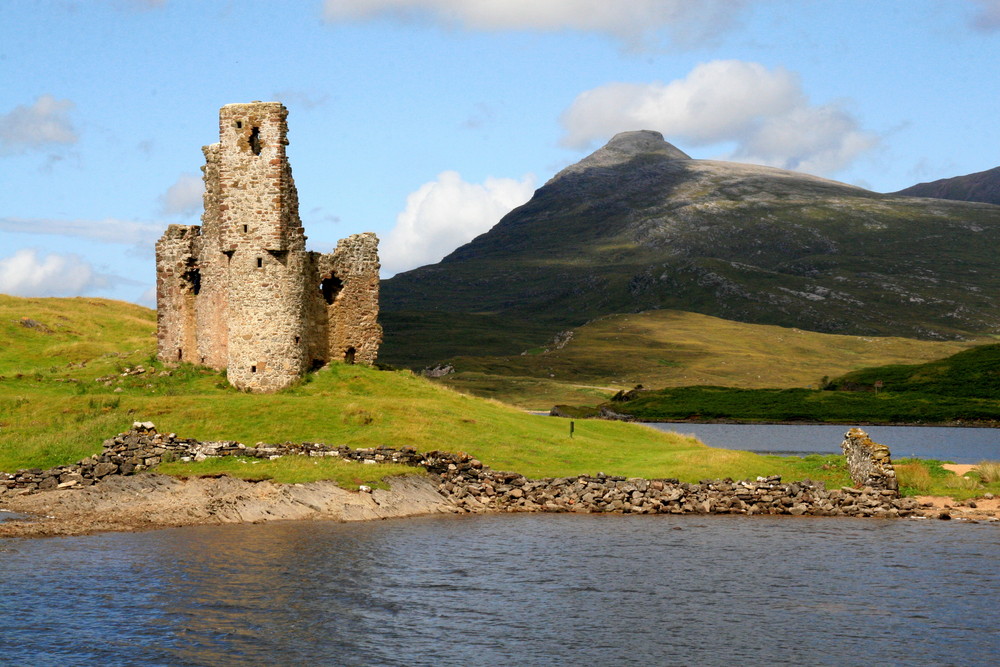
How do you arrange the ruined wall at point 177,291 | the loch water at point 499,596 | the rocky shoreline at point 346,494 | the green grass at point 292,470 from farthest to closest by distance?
the ruined wall at point 177,291 → the green grass at point 292,470 → the rocky shoreline at point 346,494 → the loch water at point 499,596

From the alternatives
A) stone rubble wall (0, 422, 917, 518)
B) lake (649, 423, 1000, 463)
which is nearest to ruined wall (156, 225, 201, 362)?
stone rubble wall (0, 422, 917, 518)

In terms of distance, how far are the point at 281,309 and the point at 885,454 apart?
30366 millimetres

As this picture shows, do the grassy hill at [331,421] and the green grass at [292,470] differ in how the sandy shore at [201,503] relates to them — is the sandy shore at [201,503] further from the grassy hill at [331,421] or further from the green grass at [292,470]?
the grassy hill at [331,421]

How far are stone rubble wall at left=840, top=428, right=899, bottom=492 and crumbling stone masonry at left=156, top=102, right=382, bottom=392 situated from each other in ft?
92.5

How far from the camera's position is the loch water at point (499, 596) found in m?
24.6

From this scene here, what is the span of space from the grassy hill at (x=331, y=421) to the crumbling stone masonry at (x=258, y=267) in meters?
1.68

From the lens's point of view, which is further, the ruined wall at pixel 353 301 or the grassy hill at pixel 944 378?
the grassy hill at pixel 944 378

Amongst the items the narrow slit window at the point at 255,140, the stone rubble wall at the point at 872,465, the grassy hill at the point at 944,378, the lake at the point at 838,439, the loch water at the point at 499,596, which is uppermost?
the narrow slit window at the point at 255,140

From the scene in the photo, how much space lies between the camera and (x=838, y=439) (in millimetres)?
104125

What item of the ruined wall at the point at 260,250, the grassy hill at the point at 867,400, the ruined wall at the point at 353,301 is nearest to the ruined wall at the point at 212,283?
the ruined wall at the point at 260,250

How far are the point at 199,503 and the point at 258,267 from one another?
60.5 ft

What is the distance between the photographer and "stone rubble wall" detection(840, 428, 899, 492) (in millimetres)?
47156

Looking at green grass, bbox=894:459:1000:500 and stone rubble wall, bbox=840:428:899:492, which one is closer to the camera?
stone rubble wall, bbox=840:428:899:492

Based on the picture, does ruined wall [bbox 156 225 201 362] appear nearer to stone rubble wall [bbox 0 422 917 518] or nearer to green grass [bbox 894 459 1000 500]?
stone rubble wall [bbox 0 422 917 518]
